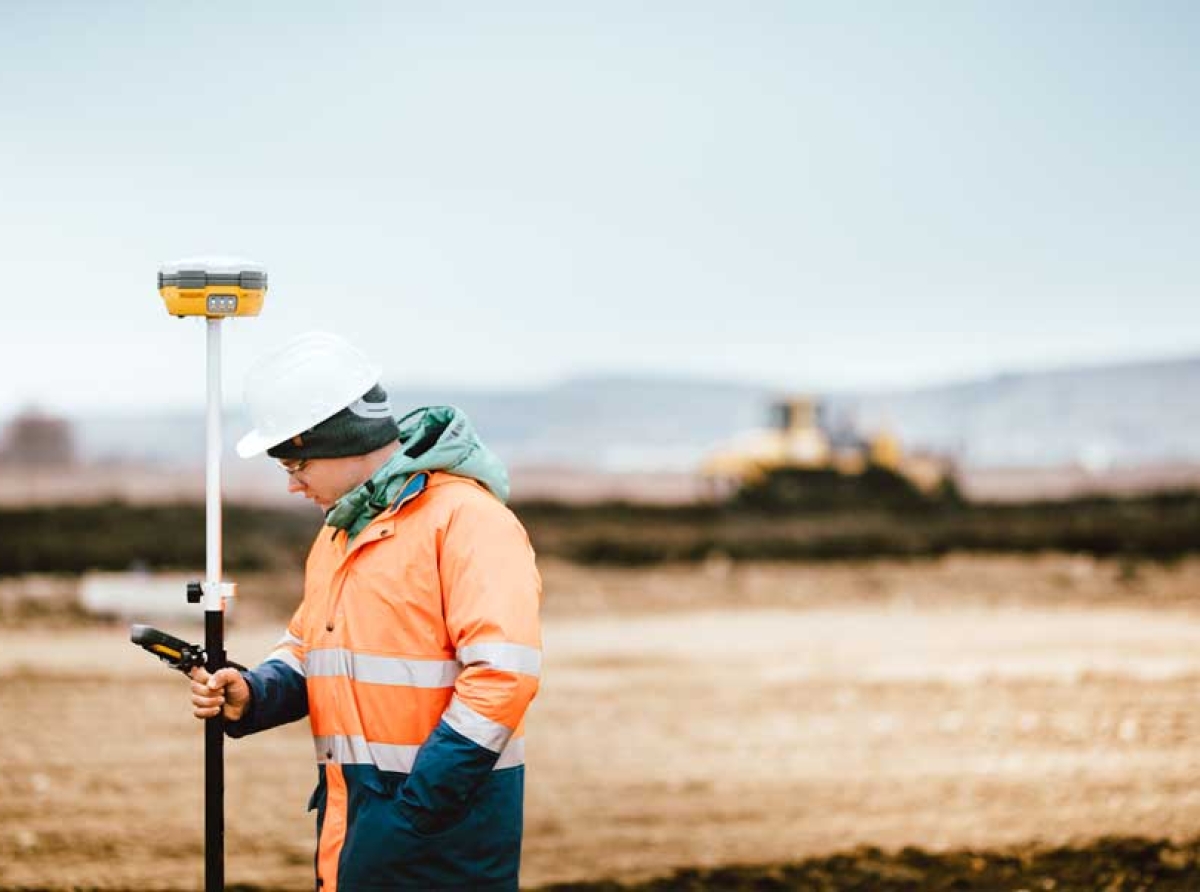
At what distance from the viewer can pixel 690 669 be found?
12719mm

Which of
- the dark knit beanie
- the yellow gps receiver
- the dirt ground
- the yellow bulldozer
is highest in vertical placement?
the yellow gps receiver

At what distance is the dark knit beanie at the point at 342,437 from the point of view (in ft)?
9.32

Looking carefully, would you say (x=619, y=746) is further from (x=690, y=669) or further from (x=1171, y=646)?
(x=1171, y=646)

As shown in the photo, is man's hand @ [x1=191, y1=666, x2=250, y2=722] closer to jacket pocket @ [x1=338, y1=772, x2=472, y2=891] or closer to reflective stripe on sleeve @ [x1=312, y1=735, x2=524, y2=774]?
reflective stripe on sleeve @ [x1=312, y1=735, x2=524, y2=774]

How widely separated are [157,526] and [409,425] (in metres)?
23.2

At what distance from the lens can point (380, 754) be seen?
9.14 feet

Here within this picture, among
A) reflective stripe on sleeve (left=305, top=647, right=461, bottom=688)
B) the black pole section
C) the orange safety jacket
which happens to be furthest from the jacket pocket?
the black pole section

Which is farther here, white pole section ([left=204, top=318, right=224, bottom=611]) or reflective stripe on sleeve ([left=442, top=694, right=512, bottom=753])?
white pole section ([left=204, top=318, right=224, bottom=611])

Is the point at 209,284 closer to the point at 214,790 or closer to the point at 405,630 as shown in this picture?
the point at 405,630

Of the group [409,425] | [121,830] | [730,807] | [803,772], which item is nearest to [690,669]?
[803,772]

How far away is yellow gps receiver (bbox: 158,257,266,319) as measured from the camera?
9.96 feet

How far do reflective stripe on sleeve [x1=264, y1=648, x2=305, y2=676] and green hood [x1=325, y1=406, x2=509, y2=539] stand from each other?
38cm

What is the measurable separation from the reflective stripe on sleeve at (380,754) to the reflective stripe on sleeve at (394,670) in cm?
12

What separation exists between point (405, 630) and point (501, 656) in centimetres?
23
